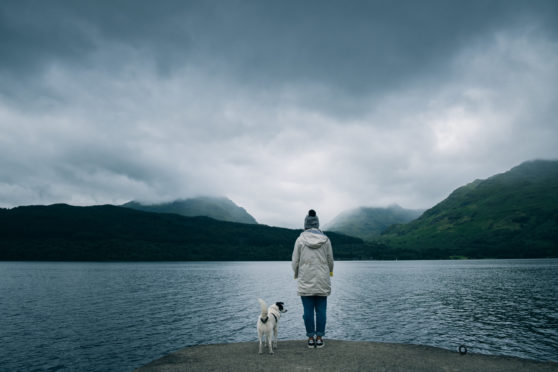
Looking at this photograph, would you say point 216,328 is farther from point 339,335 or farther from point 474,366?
point 474,366

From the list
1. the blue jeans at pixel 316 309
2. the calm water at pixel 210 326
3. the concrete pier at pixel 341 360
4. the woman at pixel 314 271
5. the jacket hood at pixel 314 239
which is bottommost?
the calm water at pixel 210 326

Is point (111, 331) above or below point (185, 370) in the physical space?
below

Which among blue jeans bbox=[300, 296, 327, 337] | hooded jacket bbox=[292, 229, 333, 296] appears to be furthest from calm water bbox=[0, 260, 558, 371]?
hooded jacket bbox=[292, 229, 333, 296]

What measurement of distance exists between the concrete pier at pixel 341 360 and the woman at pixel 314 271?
1.37m

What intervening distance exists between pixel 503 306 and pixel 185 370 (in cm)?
4533

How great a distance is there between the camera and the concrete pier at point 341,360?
440 inches

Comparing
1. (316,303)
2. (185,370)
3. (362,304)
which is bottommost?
(362,304)

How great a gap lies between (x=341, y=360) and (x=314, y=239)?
4.12 m

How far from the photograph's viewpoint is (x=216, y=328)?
3045 cm

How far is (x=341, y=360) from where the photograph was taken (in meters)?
11.8

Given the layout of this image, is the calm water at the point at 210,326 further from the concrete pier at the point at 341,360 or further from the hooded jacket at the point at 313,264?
the hooded jacket at the point at 313,264

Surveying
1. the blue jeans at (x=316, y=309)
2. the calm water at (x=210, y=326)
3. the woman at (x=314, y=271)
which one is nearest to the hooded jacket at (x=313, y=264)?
the woman at (x=314, y=271)

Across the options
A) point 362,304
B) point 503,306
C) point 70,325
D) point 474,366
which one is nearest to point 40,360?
point 70,325

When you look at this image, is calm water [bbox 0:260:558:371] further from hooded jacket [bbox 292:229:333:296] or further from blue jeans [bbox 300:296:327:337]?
hooded jacket [bbox 292:229:333:296]
